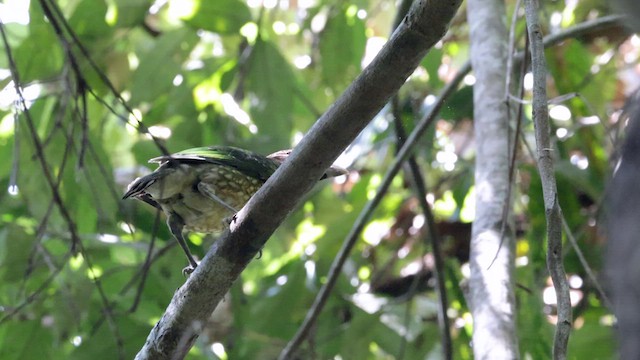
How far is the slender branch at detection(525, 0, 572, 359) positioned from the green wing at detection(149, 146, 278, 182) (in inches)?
70.1

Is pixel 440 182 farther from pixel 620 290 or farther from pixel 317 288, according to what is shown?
pixel 620 290

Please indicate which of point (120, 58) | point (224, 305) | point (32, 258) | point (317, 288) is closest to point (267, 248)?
point (224, 305)

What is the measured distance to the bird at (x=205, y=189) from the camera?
11.5 ft

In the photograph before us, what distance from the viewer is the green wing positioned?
353 cm

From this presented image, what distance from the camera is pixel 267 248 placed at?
516cm

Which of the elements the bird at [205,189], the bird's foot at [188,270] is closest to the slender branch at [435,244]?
the bird at [205,189]

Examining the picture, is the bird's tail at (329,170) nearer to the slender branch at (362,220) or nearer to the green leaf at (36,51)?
the slender branch at (362,220)

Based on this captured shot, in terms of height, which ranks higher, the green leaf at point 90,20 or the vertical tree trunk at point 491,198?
the green leaf at point 90,20

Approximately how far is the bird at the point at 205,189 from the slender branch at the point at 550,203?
5.33ft

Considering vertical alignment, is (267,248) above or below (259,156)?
above

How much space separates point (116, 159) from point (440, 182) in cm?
210

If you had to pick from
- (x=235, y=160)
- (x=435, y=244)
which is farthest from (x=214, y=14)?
(x=435, y=244)

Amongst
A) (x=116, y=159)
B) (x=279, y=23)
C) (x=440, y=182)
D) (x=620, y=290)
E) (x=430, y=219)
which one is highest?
(x=279, y=23)

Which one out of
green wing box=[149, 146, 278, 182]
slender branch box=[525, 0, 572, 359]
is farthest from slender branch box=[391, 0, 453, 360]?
slender branch box=[525, 0, 572, 359]
